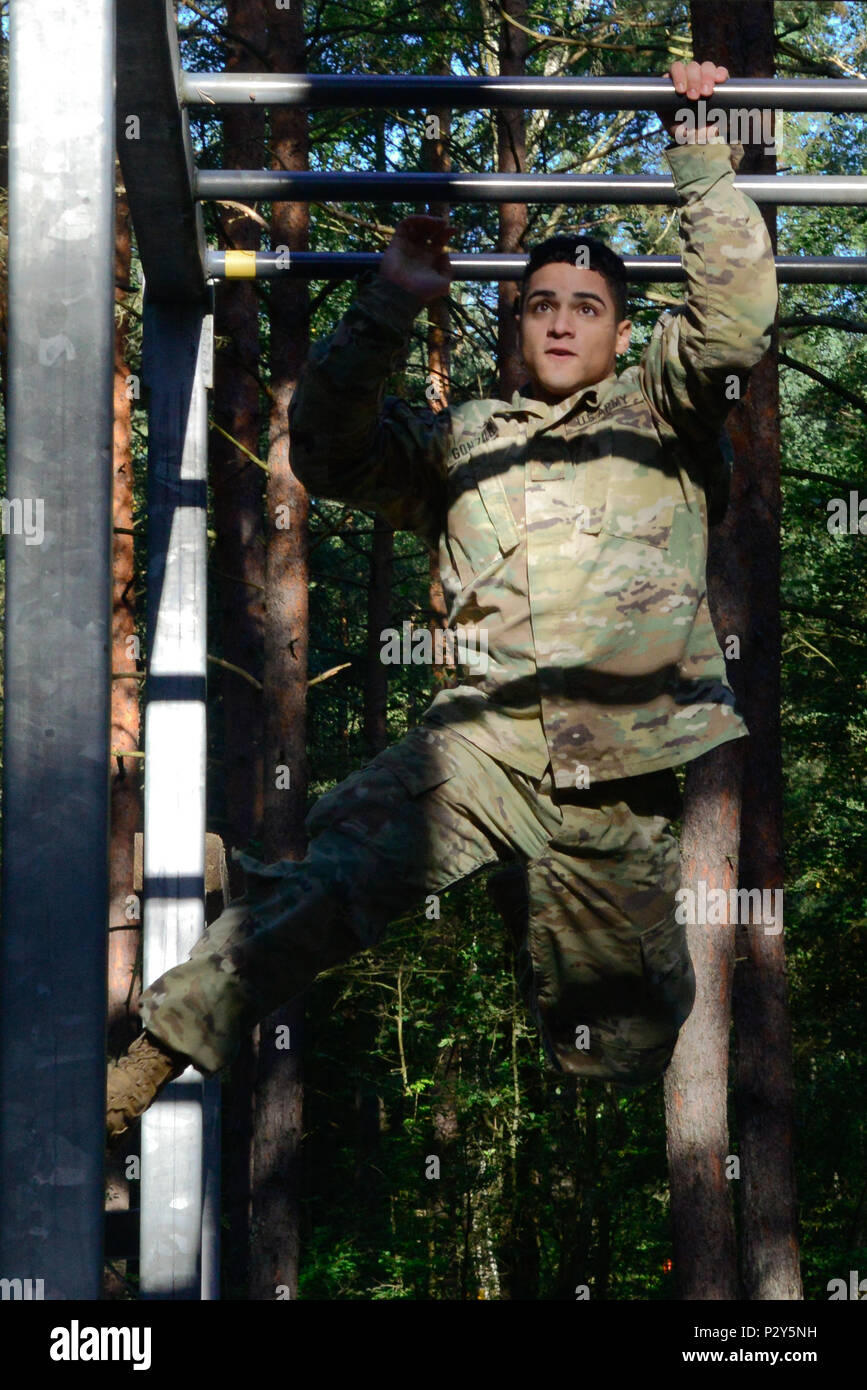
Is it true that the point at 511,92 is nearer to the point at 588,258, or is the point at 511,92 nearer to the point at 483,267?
the point at 588,258

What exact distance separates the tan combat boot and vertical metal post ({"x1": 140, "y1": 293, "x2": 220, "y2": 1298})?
4.90 feet

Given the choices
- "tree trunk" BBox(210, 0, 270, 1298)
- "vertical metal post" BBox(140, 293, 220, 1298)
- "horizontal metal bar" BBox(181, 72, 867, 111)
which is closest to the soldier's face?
"horizontal metal bar" BBox(181, 72, 867, 111)

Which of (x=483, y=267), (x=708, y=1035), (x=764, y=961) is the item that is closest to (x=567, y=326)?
(x=483, y=267)

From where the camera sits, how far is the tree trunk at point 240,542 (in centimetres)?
1294

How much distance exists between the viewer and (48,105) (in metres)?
2.35

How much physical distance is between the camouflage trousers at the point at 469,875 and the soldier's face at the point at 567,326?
801 mm

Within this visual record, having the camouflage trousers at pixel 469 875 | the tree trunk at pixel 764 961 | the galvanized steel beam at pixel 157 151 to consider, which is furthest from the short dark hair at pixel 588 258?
the tree trunk at pixel 764 961

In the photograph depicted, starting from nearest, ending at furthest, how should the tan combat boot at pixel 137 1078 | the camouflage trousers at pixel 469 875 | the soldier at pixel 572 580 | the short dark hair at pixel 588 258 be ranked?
1. the tan combat boot at pixel 137 1078
2. the camouflage trousers at pixel 469 875
3. the soldier at pixel 572 580
4. the short dark hair at pixel 588 258

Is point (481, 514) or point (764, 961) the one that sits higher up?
point (481, 514)

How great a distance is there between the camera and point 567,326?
3361 mm

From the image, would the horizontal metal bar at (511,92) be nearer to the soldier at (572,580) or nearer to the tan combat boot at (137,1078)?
the soldier at (572,580)

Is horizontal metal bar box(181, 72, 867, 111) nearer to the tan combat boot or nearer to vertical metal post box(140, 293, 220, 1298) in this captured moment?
vertical metal post box(140, 293, 220, 1298)

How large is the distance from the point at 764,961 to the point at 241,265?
764 centimetres

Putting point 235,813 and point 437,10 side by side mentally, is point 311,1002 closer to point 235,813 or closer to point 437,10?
point 235,813
